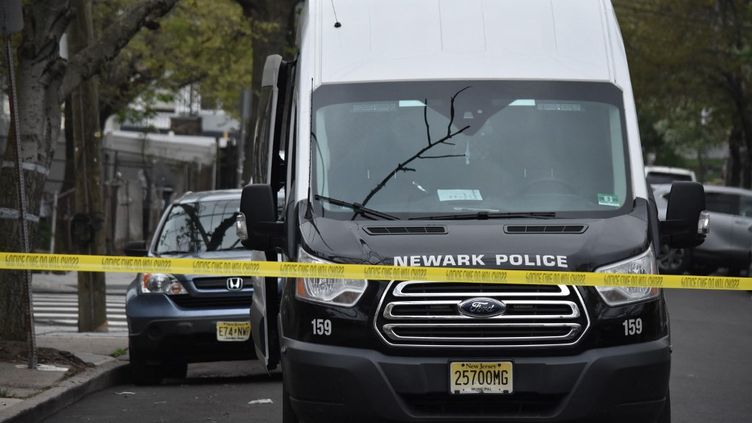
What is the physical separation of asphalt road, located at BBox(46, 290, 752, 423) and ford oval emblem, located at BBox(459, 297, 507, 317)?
3248 millimetres

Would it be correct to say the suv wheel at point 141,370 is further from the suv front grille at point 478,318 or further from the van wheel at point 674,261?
the van wheel at point 674,261

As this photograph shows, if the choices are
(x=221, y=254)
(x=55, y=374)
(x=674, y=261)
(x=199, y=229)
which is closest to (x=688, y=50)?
(x=674, y=261)

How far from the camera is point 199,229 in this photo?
44.4ft

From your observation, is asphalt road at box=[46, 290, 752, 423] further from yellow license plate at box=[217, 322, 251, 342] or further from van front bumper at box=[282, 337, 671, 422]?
van front bumper at box=[282, 337, 671, 422]

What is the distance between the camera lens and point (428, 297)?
7.35 meters

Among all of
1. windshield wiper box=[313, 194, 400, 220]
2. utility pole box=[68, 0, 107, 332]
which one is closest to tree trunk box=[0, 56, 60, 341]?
utility pole box=[68, 0, 107, 332]

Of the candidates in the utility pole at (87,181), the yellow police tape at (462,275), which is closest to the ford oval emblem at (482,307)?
the yellow police tape at (462,275)

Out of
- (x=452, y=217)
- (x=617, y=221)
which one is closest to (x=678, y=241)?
(x=617, y=221)

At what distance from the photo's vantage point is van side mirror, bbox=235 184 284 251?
319 inches

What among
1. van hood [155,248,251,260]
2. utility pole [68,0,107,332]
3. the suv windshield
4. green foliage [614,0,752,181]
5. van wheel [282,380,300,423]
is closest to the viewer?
van wheel [282,380,300,423]

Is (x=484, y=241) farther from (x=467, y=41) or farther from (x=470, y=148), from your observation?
(x=467, y=41)

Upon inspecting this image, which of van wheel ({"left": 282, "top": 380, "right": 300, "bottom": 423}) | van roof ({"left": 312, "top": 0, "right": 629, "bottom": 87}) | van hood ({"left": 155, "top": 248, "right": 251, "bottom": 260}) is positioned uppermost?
van roof ({"left": 312, "top": 0, "right": 629, "bottom": 87})

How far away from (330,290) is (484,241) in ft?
2.69

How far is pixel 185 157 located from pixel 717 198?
20980 mm
